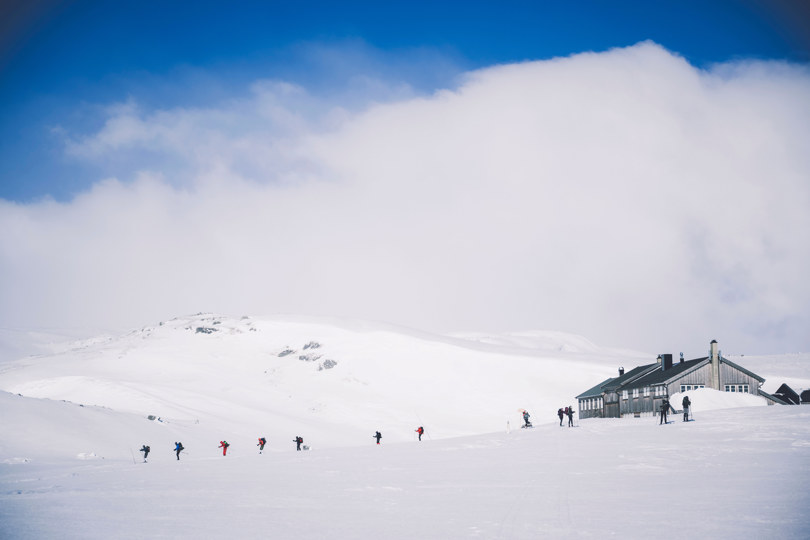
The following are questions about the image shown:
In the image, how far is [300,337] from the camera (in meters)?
126

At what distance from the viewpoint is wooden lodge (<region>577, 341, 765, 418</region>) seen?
193 ft

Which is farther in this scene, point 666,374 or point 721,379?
point 666,374

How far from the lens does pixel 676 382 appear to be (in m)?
58.5

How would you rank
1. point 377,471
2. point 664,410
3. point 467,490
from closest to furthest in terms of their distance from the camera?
1. point 467,490
2. point 377,471
3. point 664,410

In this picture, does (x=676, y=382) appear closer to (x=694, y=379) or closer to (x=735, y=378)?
(x=694, y=379)

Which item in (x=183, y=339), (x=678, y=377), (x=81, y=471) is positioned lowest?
(x=81, y=471)

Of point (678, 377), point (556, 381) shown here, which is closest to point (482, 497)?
point (678, 377)

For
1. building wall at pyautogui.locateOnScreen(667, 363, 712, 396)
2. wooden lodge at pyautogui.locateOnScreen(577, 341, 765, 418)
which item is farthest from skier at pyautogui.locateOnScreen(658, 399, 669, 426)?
building wall at pyautogui.locateOnScreen(667, 363, 712, 396)

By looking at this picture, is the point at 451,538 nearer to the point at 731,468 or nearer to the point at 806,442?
the point at 731,468

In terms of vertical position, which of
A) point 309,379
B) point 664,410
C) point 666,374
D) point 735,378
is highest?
point 309,379

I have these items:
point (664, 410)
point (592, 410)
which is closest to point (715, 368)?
point (592, 410)

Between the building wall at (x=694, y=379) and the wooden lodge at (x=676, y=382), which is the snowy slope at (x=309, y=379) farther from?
the building wall at (x=694, y=379)

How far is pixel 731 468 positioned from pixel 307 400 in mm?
70360

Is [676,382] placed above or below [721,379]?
below
